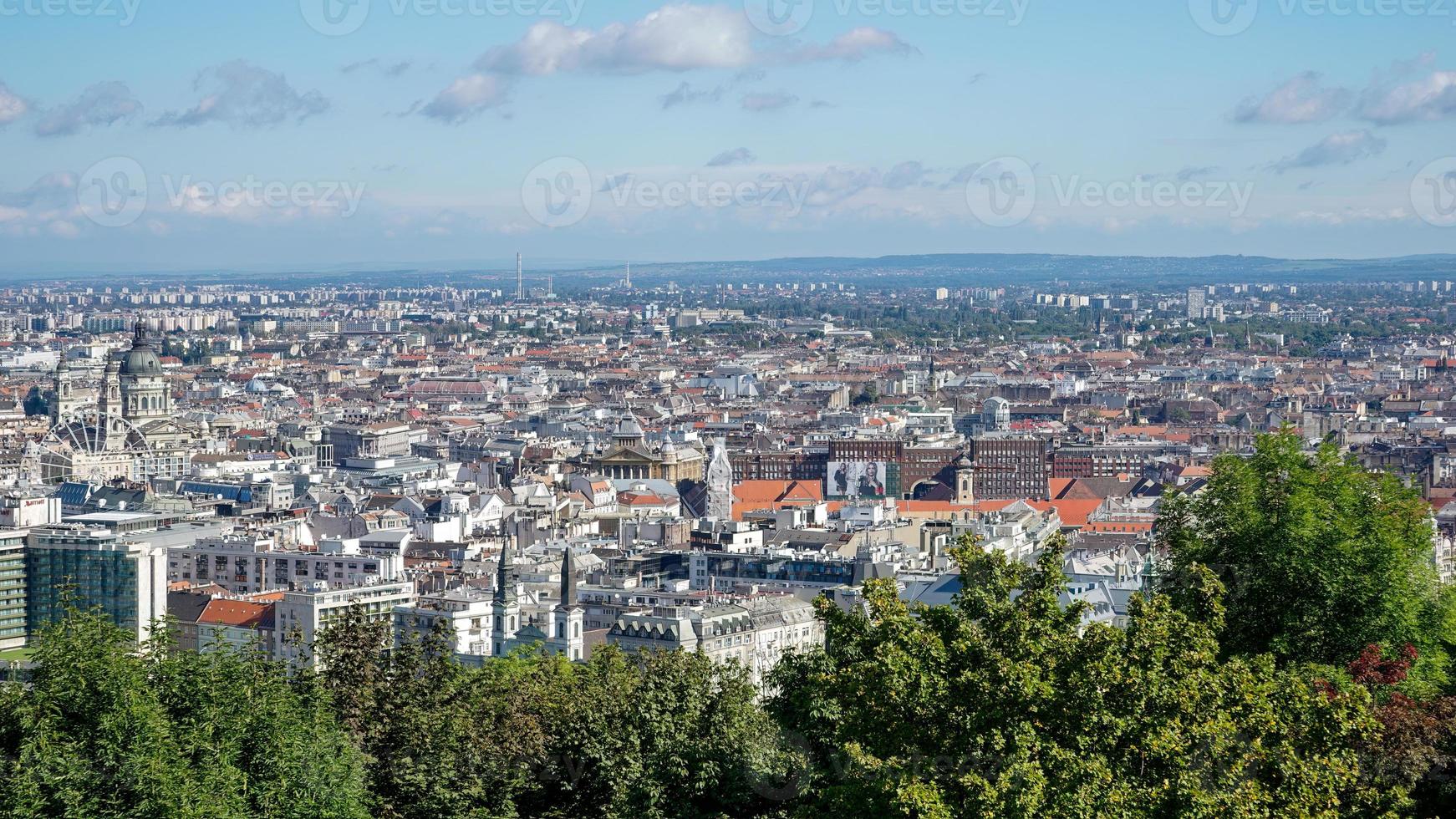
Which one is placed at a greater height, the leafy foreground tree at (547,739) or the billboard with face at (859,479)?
the leafy foreground tree at (547,739)

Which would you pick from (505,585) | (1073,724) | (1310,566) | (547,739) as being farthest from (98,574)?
(1073,724)

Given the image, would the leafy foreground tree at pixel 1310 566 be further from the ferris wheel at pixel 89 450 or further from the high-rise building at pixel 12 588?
the ferris wheel at pixel 89 450

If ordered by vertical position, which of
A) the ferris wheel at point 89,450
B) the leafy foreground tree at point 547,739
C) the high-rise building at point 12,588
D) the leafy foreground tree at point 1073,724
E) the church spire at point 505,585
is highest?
the leafy foreground tree at point 1073,724

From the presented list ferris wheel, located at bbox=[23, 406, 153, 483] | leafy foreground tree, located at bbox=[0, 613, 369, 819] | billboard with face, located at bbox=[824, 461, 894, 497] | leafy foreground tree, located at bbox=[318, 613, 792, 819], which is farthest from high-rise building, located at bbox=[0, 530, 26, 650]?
billboard with face, located at bbox=[824, 461, 894, 497]

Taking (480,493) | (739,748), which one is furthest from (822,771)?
(480,493)

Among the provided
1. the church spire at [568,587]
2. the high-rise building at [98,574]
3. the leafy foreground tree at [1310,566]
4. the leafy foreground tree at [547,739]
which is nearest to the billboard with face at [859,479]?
the high-rise building at [98,574]

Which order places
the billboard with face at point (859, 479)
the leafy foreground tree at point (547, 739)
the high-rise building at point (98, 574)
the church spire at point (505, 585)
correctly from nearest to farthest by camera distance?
the leafy foreground tree at point (547, 739) → the church spire at point (505, 585) → the high-rise building at point (98, 574) → the billboard with face at point (859, 479)
